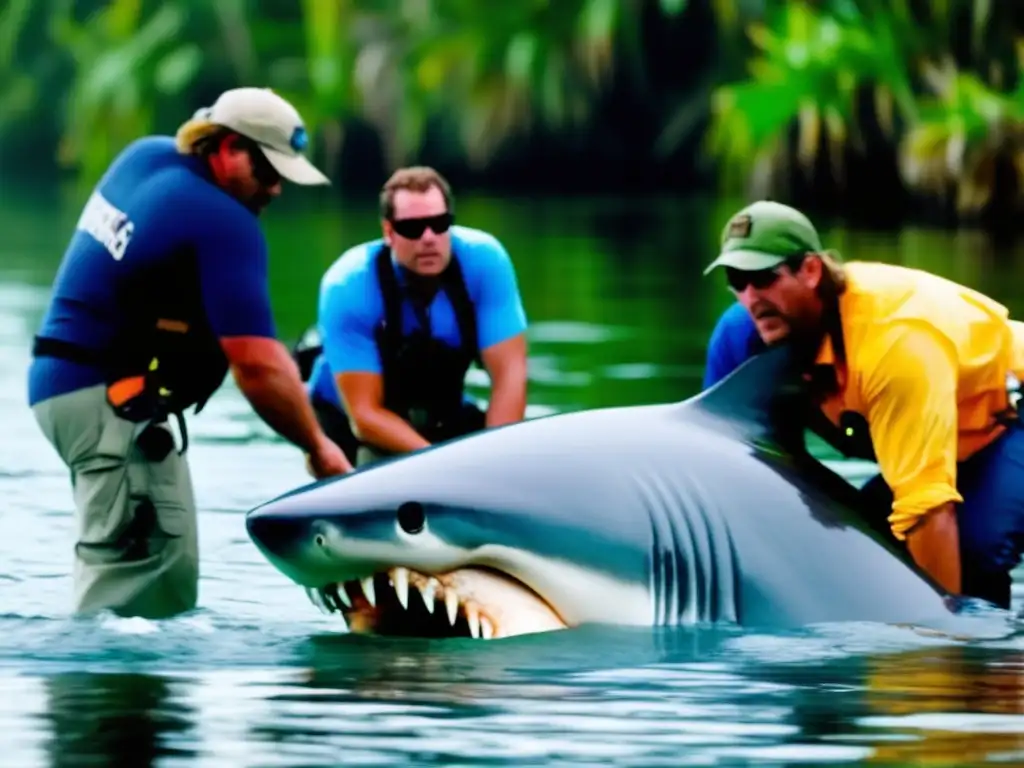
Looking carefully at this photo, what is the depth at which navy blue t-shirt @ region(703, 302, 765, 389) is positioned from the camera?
8398mm

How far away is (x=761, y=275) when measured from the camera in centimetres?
781

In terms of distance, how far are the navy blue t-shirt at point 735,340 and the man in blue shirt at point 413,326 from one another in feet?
4.55

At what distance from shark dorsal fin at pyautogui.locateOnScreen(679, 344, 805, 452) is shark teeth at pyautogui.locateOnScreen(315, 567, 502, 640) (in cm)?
86

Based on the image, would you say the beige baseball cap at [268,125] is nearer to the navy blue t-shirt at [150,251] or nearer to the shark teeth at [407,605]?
the navy blue t-shirt at [150,251]

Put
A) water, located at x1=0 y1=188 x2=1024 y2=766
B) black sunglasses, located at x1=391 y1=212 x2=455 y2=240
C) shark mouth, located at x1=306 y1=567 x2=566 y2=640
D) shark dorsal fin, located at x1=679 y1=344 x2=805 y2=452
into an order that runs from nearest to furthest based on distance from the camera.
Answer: water, located at x1=0 y1=188 x2=1024 y2=766, shark mouth, located at x1=306 y1=567 x2=566 y2=640, shark dorsal fin, located at x1=679 y1=344 x2=805 y2=452, black sunglasses, located at x1=391 y1=212 x2=455 y2=240

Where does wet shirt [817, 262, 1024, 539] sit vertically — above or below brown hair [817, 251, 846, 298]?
below

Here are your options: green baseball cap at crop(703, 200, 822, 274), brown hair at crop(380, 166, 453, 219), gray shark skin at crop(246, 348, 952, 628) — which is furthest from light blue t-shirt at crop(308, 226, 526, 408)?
gray shark skin at crop(246, 348, 952, 628)

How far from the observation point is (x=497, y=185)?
42.0 m

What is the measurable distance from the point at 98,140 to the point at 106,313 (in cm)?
3030

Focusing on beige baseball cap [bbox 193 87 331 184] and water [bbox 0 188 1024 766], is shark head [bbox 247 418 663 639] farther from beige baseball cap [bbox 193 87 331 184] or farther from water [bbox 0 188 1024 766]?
beige baseball cap [bbox 193 87 331 184]

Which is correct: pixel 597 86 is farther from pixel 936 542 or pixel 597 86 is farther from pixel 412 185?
pixel 936 542

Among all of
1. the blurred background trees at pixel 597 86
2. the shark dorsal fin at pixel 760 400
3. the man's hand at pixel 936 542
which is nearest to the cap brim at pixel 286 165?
the shark dorsal fin at pixel 760 400

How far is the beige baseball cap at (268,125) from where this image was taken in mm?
8398

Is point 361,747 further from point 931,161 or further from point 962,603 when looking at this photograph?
point 931,161
